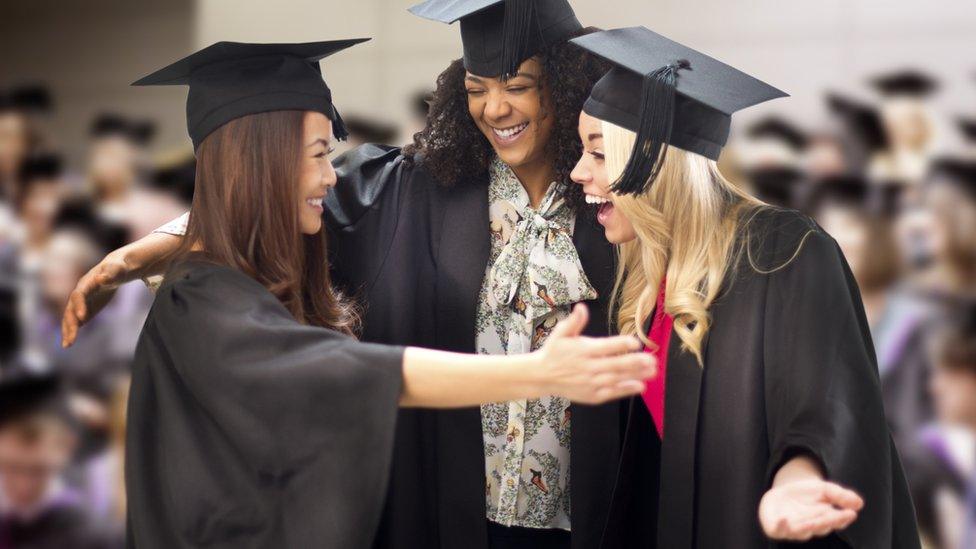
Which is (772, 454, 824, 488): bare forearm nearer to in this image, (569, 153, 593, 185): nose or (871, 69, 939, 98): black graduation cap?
(569, 153, 593, 185): nose

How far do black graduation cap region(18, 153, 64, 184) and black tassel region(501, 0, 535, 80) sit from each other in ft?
9.50

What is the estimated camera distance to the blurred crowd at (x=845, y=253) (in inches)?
149

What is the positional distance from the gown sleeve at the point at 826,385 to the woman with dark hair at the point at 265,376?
44 centimetres

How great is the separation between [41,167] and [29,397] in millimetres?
1066

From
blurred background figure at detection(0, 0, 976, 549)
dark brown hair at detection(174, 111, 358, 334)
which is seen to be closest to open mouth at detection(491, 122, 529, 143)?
dark brown hair at detection(174, 111, 358, 334)

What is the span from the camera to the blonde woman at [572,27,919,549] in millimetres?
1871

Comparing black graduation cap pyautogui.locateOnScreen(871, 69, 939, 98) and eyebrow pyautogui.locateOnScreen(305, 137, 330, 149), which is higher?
black graduation cap pyautogui.locateOnScreen(871, 69, 939, 98)

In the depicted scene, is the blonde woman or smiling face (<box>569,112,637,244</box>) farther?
smiling face (<box>569,112,637,244</box>)

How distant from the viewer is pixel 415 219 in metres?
2.49

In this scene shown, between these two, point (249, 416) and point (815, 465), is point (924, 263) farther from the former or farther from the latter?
point (249, 416)

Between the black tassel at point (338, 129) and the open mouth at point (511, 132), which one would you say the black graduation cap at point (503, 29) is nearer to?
the open mouth at point (511, 132)

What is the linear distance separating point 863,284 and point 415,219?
6.77ft

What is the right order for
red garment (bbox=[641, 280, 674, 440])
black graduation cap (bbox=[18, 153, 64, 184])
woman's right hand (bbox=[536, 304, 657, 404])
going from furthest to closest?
black graduation cap (bbox=[18, 153, 64, 184])
red garment (bbox=[641, 280, 674, 440])
woman's right hand (bbox=[536, 304, 657, 404])

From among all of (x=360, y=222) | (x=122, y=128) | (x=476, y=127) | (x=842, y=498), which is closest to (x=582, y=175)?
(x=476, y=127)
